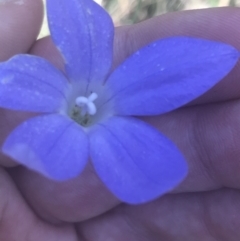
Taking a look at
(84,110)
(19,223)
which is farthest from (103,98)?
(19,223)

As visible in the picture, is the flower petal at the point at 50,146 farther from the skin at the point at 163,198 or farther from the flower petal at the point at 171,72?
the skin at the point at 163,198

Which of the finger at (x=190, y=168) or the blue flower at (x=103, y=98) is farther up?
the blue flower at (x=103, y=98)

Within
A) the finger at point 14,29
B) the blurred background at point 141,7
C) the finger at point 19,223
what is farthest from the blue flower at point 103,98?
the blurred background at point 141,7

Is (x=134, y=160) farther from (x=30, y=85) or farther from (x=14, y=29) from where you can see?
(x=14, y=29)

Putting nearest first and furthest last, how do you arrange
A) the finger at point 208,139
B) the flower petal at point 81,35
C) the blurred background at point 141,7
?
the flower petal at point 81,35, the finger at point 208,139, the blurred background at point 141,7

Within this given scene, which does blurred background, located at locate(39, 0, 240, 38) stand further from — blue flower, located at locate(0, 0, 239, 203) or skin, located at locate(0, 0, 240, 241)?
blue flower, located at locate(0, 0, 239, 203)

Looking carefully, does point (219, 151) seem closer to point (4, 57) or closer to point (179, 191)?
point (179, 191)

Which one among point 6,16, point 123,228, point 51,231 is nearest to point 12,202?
point 51,231
